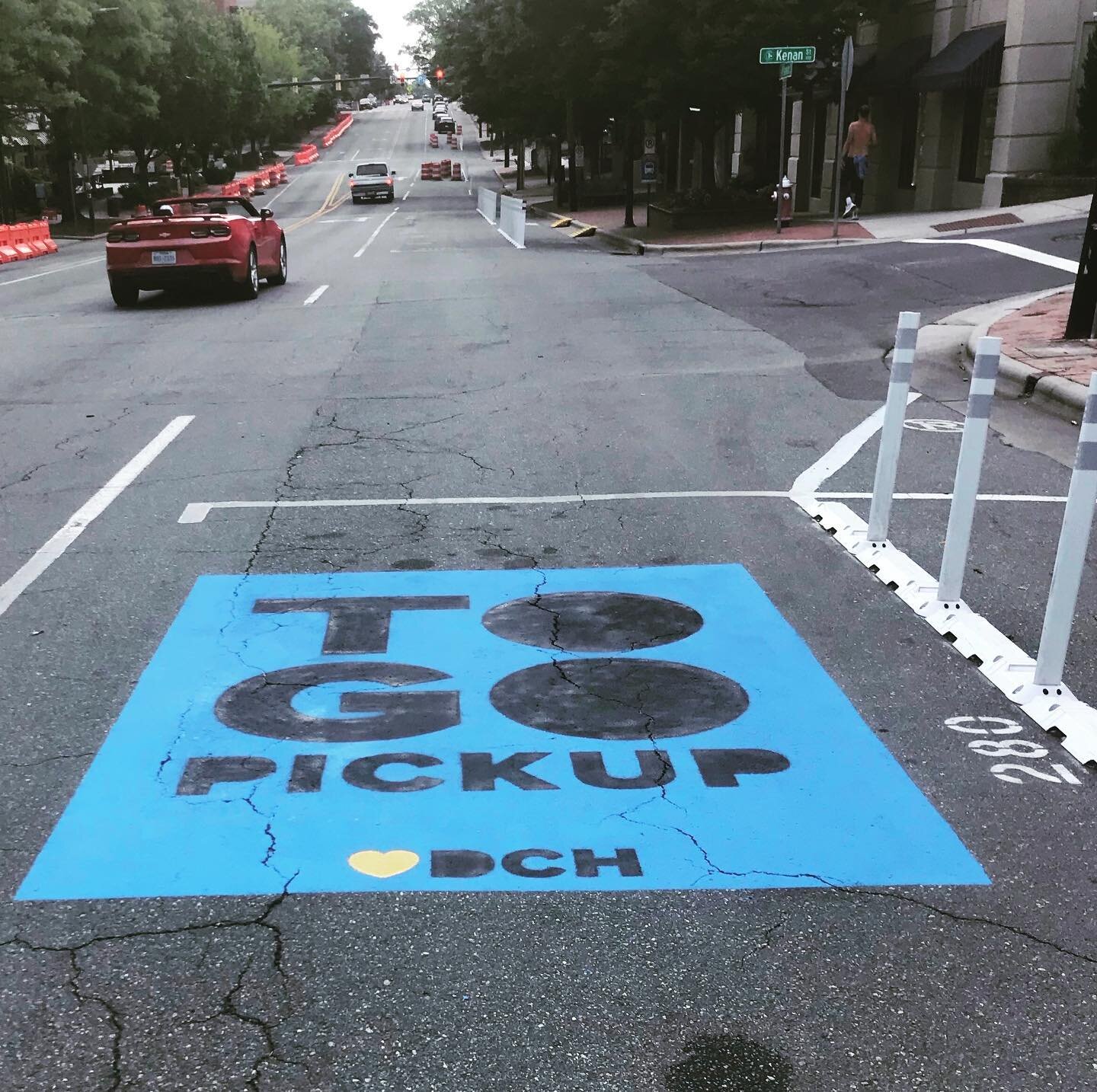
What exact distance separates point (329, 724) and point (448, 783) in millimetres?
686

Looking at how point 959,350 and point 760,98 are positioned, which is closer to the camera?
point 959,350

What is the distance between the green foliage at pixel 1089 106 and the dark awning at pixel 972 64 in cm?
180

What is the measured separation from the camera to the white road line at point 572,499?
25.2ft

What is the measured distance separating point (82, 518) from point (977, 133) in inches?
1013

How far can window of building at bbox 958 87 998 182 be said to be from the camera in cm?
2727

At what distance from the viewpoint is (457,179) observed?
80.9 metres

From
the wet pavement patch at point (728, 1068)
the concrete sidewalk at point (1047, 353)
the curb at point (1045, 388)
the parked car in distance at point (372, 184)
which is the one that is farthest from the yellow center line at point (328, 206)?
the wet pavement patch at point (728, 1068)

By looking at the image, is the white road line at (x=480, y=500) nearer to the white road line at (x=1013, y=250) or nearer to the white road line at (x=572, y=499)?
the white road line at (x=572, y=499)

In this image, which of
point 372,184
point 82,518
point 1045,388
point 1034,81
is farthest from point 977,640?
point 372,184

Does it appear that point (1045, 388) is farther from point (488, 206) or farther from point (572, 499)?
point (488, 206)

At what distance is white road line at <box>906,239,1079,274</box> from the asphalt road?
9.41 meters

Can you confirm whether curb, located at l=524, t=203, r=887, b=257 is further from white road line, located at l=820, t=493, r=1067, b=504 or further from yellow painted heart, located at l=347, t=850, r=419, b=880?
yellow painted heart, located at l=347, t=850, r=419, b=880

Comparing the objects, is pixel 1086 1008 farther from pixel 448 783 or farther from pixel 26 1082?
pixel 26 1082

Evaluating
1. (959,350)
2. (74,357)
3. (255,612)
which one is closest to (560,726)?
(255,612)
